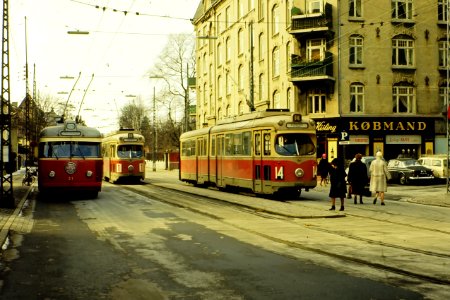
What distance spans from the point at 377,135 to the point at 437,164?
794 cm

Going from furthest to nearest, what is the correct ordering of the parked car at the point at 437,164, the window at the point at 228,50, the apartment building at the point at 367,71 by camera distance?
the window at the point at 228,50 < the apartment building at the point at 367,71 < the parked car at the point at 437,164

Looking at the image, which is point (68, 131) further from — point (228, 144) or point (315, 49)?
point (315, 49)

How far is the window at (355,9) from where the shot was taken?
41.6 meters

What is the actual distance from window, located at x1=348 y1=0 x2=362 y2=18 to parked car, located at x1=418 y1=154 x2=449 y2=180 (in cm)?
1213

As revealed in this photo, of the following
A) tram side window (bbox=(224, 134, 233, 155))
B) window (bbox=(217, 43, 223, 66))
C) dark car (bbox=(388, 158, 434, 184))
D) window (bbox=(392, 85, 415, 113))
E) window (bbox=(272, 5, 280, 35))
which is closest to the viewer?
tram side window (bbox=(224, 134, 233, 155))

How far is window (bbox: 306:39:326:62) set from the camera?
41.6m

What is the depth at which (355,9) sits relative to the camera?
137 ft

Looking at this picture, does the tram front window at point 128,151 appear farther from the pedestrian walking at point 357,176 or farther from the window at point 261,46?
the pedestrian walking at point 357,176

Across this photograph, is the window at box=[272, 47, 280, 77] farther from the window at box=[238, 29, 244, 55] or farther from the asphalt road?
the asphalt road

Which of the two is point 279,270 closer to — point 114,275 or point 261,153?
point 114,275

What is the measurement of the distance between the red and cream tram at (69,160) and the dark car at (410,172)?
18518 mm

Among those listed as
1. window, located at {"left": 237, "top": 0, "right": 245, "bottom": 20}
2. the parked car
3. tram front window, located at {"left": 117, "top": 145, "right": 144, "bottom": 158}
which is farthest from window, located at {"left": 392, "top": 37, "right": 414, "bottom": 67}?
tram front window, located at {"left": 117, "top": 145, "right": 144, "bottom": 158}

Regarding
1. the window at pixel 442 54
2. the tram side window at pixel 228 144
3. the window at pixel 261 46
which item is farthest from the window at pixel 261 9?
the tram side window at pixel 228 144

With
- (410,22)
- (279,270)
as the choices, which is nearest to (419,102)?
(410,22)
